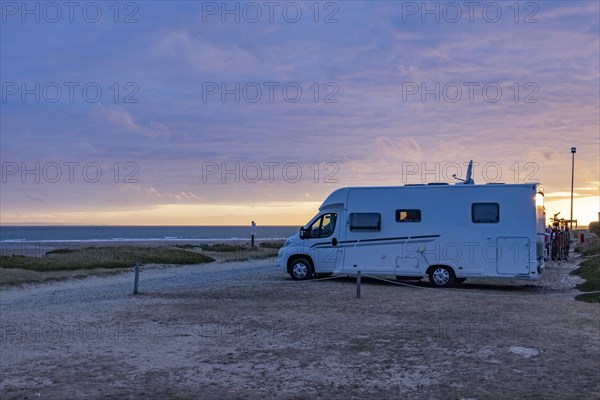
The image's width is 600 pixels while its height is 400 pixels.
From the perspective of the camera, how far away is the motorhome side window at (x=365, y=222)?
62.2 feet

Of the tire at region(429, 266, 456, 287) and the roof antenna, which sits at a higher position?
the roof antenna

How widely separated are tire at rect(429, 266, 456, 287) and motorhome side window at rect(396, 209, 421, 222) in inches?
60.5

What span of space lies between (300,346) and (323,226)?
10192mm

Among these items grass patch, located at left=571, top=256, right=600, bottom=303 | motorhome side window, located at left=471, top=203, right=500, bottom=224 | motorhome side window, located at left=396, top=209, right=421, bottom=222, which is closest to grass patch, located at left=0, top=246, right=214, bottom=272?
motorhome side window, located at left=396, top=209, right=421, bottom=222

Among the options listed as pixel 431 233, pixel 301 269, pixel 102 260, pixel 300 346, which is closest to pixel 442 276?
pixel 431 233

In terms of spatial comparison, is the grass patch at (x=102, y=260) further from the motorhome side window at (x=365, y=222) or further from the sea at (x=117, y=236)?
the sea at (x=117, y=236)

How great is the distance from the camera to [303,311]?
1338 cm

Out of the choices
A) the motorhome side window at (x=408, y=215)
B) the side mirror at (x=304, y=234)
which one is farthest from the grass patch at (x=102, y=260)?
the motorhome side window at (x=408, y=215)

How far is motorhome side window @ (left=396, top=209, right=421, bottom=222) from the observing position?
18.6 m

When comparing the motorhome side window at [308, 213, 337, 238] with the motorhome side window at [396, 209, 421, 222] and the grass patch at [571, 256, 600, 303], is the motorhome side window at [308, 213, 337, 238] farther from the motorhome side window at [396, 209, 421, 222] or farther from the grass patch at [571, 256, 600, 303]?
the grass patch at [571, 256, 600, 303]

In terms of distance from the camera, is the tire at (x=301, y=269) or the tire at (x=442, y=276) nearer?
the tire at (x=442, y=276)

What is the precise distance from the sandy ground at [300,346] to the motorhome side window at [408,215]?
8.25ft

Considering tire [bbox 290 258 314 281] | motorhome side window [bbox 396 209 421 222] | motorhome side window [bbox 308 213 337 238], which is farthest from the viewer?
tire [bbox 290 258 314 281]

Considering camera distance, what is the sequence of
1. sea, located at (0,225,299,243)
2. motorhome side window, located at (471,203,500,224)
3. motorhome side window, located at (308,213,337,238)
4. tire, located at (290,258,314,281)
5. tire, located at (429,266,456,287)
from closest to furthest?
motorhome side window, located at (471,203,500,224) < tire, located at (429,266,456,287) < motorhome side window, located at (308,213,337,238) < tire, located at (290,258,314,281) < sea, located at (0,225,299,243)
